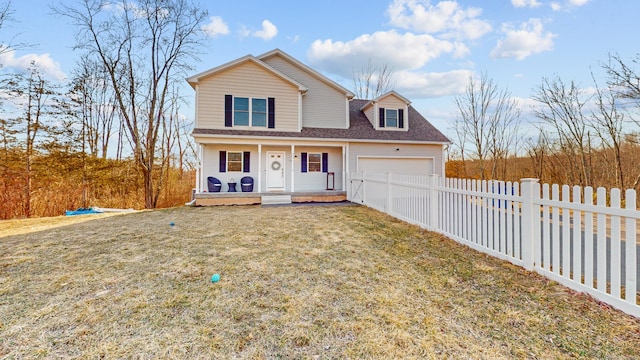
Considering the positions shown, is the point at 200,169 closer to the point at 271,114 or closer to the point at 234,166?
the point at 234,166

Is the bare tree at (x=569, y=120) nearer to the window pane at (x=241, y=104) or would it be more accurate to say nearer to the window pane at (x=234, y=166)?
the window pane at (x=241, y=104)

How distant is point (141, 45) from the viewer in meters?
13.1

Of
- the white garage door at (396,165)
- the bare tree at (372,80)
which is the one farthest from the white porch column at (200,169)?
the bare tree at (372,80)

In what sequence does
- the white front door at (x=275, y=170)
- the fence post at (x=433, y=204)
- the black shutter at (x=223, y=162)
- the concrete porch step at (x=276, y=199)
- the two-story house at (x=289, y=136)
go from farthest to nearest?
the white front door at (x=275, y=170), the black shutter at (x=223, y=162), the two-story house at (x=289, y=136), the concrete porch step at (x=276, y=199), the fence post at (x=433, y=204)

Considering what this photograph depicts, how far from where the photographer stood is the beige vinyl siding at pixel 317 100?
1286cm

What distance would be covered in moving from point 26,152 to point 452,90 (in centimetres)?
1992


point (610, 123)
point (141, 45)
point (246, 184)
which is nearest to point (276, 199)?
point (246, 184)

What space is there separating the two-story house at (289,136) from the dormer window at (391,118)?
34mm

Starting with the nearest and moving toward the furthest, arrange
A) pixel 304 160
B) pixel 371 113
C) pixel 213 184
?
pixel 213 184 < pixel 304 160 < pixel 371 113

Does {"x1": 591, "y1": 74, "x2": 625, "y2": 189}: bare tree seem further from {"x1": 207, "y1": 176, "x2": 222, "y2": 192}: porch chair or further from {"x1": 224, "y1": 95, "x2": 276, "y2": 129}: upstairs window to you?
{"x1": 207, "y1": 176, "x2": 222, "y2": 192}: porch chair

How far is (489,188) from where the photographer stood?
166 inches

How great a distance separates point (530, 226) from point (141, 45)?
53.8 feet

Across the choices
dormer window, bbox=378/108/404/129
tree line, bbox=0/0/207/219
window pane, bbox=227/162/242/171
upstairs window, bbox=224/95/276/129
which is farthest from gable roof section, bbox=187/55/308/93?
dormer window, bbox=378/108/404/129

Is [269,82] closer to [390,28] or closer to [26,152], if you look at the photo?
[390,28]
